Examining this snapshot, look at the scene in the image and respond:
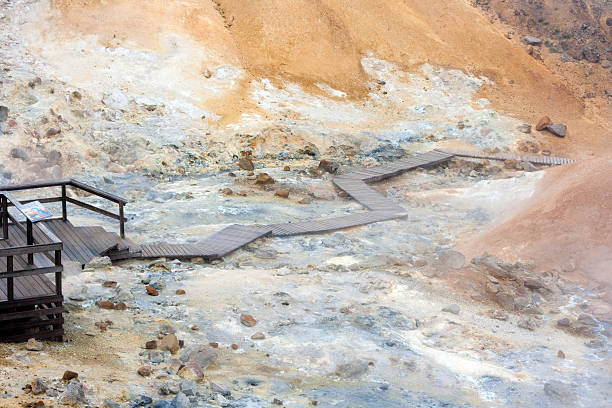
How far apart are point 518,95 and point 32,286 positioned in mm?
20388

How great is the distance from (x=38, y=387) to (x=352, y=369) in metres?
3.04

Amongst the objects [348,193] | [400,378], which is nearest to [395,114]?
[348,193]

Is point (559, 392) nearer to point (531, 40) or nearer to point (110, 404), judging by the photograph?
point (110, 404)

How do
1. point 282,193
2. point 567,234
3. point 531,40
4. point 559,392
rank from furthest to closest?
point 531,40 < point 282,193 < point 567,234 < point 559,392

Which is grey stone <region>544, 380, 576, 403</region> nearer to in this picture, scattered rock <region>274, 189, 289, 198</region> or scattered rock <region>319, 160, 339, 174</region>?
scattered rock <region>274, 189, 289, 198</region>

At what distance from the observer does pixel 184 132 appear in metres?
17.5

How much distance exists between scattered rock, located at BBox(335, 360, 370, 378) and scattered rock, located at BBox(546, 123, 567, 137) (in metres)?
16.2

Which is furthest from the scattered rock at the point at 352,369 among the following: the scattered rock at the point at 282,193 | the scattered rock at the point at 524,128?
the scattered rock at the point at 524,128

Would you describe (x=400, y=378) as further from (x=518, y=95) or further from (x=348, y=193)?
(x=518, y=95)

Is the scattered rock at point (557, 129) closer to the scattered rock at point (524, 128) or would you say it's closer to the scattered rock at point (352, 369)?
the scattered rock at point (524, 128)

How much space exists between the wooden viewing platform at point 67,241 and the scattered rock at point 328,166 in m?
0.41

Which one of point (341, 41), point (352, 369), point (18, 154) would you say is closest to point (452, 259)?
point (352, 369)

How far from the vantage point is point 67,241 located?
383 inches

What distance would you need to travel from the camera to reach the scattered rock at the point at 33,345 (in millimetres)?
6286
